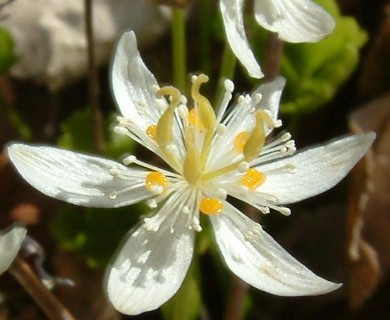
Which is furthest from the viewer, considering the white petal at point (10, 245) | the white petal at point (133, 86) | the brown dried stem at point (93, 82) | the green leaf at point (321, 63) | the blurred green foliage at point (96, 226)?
the green leaf at point (321, 63)

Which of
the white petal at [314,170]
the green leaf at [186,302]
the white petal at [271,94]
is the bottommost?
the green leaf at [186,302]

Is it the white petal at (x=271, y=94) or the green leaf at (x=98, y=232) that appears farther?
the green leaf at (x=98, y=232)

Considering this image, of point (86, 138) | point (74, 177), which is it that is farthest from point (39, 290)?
point (86, 138)

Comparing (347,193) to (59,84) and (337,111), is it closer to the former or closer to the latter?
(337,111)

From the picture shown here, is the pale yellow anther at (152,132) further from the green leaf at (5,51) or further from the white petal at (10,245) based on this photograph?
the green leaf at (5,51)

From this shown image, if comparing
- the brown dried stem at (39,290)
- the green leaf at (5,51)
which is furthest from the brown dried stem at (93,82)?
the brown dried stem at (39,290)

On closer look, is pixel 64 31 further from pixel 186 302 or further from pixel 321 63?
pixel 186 302
